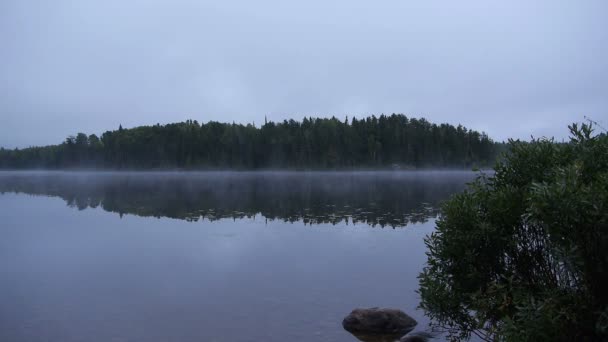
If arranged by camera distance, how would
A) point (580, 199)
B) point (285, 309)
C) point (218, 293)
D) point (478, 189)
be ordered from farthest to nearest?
point (218, 293) < point (285, 309) < point (478, 189) < point (580, 199)

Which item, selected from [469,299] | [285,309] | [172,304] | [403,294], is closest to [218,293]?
[172,304]

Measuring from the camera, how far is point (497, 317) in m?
9.27

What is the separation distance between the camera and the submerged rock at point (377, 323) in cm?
1340

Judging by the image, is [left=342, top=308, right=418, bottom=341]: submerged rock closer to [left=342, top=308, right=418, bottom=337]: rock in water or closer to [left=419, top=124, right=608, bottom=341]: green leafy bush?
[left=342, top=308, right=418, bottom=337]: rock in water

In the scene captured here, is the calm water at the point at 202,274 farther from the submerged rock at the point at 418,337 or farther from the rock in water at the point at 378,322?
the submerged rock at the point at 418,337

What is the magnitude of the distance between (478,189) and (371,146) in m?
184

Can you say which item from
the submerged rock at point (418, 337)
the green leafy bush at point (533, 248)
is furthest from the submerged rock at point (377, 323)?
the green leafy bush at point (533, 248)

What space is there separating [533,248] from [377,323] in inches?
238

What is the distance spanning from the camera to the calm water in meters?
13.9

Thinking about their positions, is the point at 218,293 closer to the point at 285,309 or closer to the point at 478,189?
the point at 285,309

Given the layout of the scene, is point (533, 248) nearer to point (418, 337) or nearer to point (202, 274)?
point (418, 337)

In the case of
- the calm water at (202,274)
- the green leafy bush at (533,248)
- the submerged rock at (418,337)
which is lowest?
the submerged rock at (418,337)

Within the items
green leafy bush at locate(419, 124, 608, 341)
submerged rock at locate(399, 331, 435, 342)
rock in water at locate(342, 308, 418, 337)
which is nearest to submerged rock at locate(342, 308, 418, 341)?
rock in water at locate(342, 308, 418, 337)

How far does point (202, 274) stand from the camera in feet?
66.2
